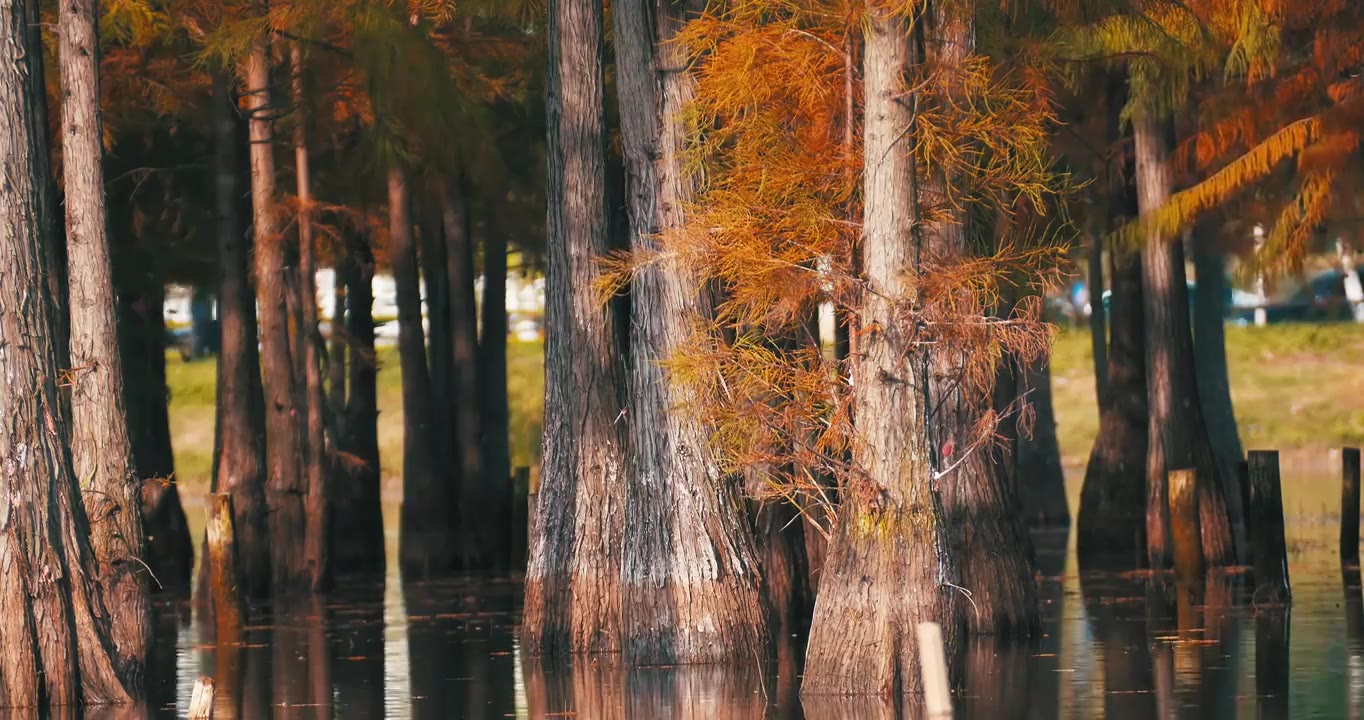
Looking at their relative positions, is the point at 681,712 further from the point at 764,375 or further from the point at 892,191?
the point at 892,191

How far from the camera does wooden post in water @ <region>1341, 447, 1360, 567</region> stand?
81.6 feet

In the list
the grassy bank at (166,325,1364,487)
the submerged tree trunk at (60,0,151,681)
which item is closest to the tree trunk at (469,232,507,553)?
the submerged tree trunk at (60,0,151,681)

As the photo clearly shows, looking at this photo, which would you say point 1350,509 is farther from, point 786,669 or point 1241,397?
point 1241,397

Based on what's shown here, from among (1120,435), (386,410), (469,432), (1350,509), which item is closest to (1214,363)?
(1120,435)

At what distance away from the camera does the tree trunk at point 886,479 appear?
1469 centimetres

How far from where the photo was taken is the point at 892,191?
48.8 ft

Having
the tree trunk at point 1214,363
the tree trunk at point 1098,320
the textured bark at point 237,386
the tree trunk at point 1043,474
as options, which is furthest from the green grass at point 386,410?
the textured bark at point 237,386

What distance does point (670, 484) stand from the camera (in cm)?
1803

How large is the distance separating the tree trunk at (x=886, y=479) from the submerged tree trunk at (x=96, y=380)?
5.44 metres

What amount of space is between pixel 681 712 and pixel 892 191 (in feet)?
11.9

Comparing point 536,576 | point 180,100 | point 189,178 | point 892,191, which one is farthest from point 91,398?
point 189,178

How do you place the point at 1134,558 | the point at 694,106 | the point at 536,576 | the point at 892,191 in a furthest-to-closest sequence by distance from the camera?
the point at 1134,558, the point at 536,576, the point at 694,106, the point at 892,191

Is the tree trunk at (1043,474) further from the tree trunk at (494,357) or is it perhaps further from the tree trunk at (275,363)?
the tree trunk at (275,363)

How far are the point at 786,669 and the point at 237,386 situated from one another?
962 cm
